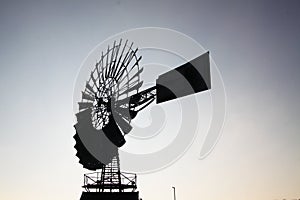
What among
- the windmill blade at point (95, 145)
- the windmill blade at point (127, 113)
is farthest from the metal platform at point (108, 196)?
the windmill blade at point (127, 113)

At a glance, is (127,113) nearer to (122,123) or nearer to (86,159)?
(122,123)

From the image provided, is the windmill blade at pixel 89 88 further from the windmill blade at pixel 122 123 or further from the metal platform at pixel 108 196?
the metal platform at pixel 108 196

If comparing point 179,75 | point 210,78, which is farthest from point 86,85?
point 210,78

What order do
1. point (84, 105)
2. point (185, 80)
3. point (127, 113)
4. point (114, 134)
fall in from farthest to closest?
1. point (84, 105)
2. point (127, 113)
3. point (114, 134)
4. point (185, 80)

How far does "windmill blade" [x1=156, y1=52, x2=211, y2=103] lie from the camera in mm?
16391

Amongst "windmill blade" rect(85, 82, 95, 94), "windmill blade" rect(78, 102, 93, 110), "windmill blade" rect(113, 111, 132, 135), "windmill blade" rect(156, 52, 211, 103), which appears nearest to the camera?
"windmill blade" rect(156, 52, 211, 103)

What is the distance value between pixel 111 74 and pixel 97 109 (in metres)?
3.19

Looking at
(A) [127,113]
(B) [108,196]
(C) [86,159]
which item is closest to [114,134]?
(A) [127,113]

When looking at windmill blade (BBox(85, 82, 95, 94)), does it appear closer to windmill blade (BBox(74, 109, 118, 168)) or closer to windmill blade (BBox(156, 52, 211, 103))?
windmill blade (BBox(74, 109, 118, 168))

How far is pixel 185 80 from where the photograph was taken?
17.6 m

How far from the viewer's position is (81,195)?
75.2ft

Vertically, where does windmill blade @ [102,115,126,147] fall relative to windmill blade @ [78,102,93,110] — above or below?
below

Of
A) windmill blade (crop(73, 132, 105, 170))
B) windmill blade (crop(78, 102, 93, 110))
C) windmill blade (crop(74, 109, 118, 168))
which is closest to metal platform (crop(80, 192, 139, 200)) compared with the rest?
windmill blade (crop(73, 132, 105, 170))

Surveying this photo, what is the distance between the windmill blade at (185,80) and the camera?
16391 millimetres
